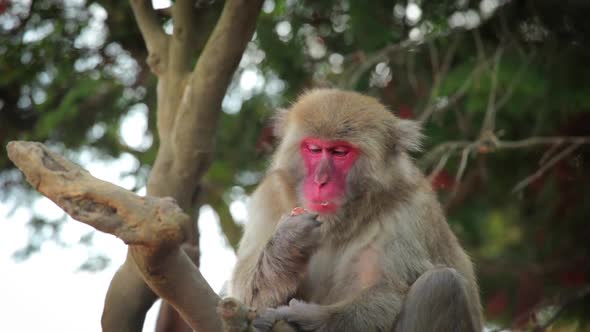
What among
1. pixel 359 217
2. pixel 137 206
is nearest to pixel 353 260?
pixel 359 217

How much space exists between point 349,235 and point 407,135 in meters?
0.71

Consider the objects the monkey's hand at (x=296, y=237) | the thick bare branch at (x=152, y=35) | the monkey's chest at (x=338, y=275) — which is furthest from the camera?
the thick bare branch at (x=152, y=35)

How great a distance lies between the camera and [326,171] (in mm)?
4812

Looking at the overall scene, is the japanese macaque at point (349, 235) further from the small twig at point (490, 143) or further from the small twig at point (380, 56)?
the small twig at point (380, 56)

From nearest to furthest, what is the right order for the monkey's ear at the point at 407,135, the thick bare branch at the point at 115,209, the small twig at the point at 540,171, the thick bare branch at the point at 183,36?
1. the thick bare branch at the point at 115,209
2. the monkey's ear at the point at 407,135
3. the thick bare branch at the point at 183,36
4. the small twig at the point at 540,171

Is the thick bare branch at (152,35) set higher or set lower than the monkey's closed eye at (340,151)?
higher

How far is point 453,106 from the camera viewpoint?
7641mm

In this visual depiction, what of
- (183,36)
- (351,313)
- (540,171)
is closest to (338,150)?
(351,313)

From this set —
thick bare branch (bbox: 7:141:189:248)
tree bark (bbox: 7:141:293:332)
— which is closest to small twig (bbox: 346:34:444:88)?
tree bark (bbox: 7:141:293:332)

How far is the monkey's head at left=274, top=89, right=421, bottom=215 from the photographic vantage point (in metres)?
4.84

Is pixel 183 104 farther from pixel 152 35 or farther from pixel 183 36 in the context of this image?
pixel 152 35

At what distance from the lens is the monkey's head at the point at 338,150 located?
4844 millimetres

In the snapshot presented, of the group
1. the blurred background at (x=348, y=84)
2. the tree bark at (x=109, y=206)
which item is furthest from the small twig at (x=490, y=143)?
the tree bark at (x=109, y=206)

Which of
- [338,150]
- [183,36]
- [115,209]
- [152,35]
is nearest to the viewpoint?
[115,209]
